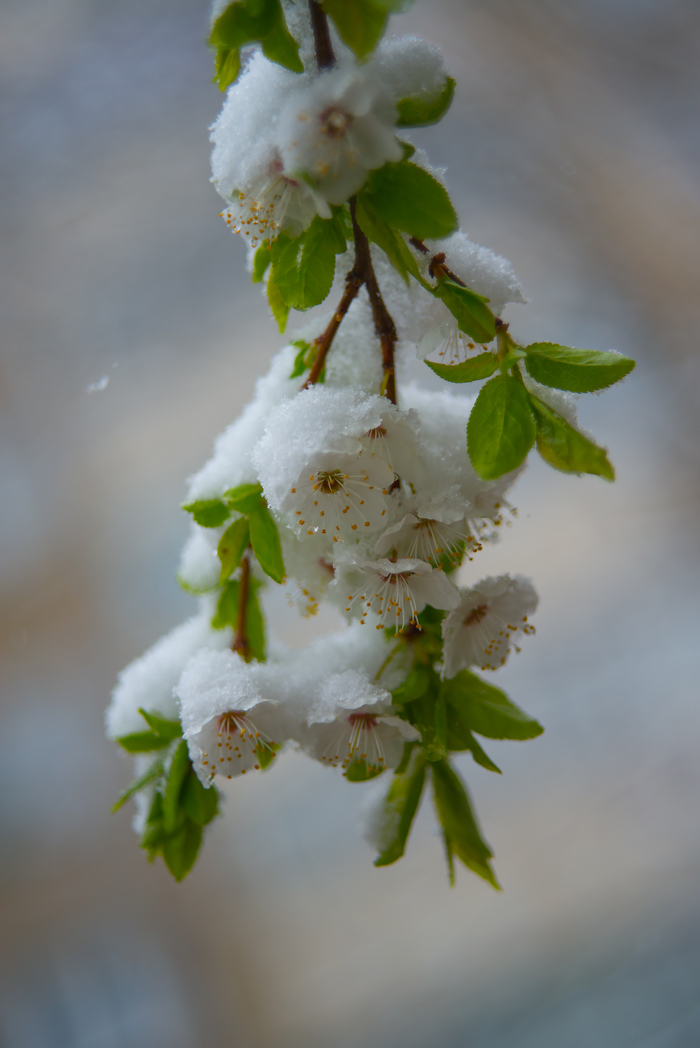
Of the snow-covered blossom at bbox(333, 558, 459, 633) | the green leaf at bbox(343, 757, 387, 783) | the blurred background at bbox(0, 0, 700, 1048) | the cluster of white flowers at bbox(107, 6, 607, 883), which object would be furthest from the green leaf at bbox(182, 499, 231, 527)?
the blurred background at bbox(0, 0, 700, 1048)

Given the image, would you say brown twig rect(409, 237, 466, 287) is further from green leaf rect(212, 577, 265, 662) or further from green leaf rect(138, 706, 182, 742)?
green leaf rect(138, 706, 182, 742)

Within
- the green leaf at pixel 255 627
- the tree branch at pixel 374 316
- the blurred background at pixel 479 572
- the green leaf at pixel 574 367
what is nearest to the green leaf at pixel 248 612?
the green leaf at pixel 255 627

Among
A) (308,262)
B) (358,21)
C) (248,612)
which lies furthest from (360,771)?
(358,21)

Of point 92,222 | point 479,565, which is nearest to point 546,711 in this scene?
point 479,565

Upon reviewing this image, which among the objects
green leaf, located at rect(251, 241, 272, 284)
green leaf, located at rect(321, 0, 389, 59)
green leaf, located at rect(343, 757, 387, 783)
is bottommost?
green leaf, located at rect(343, 757, 387, 783)

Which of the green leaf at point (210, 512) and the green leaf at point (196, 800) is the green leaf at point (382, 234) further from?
the green leaf at point (196, 800)

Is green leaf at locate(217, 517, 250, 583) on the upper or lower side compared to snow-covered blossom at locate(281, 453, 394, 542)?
upper

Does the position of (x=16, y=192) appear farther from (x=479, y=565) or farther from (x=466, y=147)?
(x=479, y=565)

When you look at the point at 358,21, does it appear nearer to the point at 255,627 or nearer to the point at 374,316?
the point at 374,316

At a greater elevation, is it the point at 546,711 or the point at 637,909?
the point at 546,711
